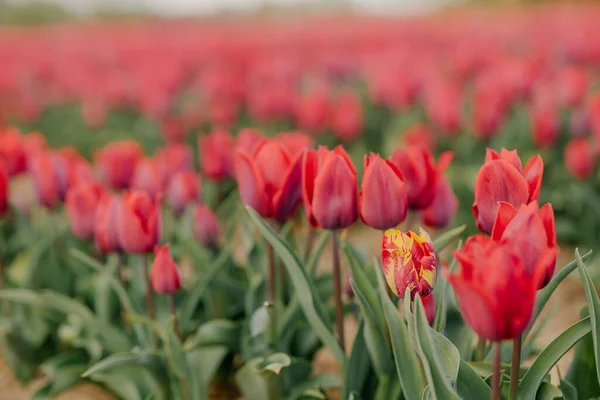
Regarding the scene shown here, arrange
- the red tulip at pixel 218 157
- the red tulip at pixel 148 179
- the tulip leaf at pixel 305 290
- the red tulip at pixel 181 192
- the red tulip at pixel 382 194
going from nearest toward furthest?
the red tulip at pixel 382 194, the tulip leaf at pixel 305 290, the red tulip at pixel 148 179, the red tulip at pixel 181 192, the red tulip at pixel 218 157

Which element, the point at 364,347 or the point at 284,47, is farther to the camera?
the point at 284,47

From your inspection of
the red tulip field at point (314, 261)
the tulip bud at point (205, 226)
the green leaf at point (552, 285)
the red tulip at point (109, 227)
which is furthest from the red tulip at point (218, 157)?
the green leaf at point (552, 285)

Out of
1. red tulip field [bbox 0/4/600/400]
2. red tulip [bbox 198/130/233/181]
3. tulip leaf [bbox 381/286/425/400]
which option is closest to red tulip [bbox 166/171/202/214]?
red tulip field [bbox 0/4/600/400]

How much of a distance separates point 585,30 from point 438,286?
553 cm

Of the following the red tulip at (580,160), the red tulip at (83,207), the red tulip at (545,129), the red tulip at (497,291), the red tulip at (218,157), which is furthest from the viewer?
the red tulip at (545,129)

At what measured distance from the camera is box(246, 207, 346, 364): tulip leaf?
56.6 inches

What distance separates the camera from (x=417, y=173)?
4.93ft

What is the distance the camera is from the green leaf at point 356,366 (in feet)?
5.05

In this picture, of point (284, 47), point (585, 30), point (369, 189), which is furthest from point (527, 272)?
point (284, 47)

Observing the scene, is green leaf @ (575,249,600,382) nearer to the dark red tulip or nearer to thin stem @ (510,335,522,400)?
thin stem @ (510,335,522,400)

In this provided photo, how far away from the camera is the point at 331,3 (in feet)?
117

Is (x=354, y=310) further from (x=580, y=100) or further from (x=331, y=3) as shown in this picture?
(x=331, y=3)

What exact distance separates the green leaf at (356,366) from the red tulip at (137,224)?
0.58 metres

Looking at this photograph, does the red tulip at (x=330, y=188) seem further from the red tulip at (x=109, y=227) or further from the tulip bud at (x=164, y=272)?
the red tulip at (x=109, y=227)
